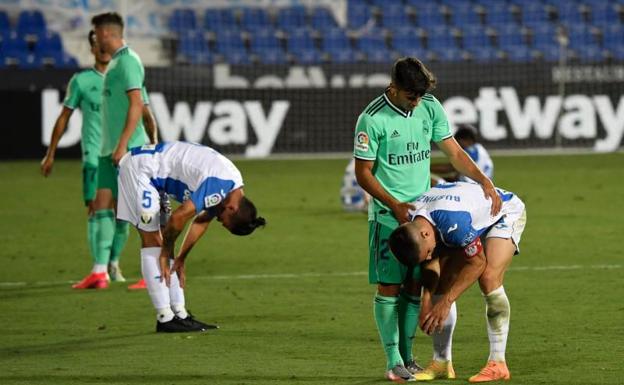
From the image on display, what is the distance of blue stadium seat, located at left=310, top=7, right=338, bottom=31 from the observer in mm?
29062

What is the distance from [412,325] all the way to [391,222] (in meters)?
0.60

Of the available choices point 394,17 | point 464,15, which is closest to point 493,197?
point 394,17

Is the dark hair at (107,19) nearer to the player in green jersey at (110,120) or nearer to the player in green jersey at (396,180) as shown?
the player in green jersey at (110,120)

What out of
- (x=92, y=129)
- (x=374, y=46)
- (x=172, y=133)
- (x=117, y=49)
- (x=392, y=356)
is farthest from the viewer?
(x=374, y=46)

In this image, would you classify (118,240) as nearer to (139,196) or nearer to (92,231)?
(92,231)

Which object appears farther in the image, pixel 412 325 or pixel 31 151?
pixel 31 151

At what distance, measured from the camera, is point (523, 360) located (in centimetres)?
792

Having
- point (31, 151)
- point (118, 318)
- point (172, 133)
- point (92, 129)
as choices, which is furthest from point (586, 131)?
point (118, 318)

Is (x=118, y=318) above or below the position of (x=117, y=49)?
below

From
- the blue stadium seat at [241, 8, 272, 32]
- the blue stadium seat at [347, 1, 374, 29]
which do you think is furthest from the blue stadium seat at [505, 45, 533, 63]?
the blue stadium seat at [241, 8, 272, 32]

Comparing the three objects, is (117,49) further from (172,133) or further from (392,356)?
(172,133)

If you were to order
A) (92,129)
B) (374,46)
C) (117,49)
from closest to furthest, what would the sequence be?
(117,49) < (92,129) < (374,46)

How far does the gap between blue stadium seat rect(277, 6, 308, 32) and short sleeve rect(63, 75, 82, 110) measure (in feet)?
55.4

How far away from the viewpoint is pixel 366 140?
24.2 feet
